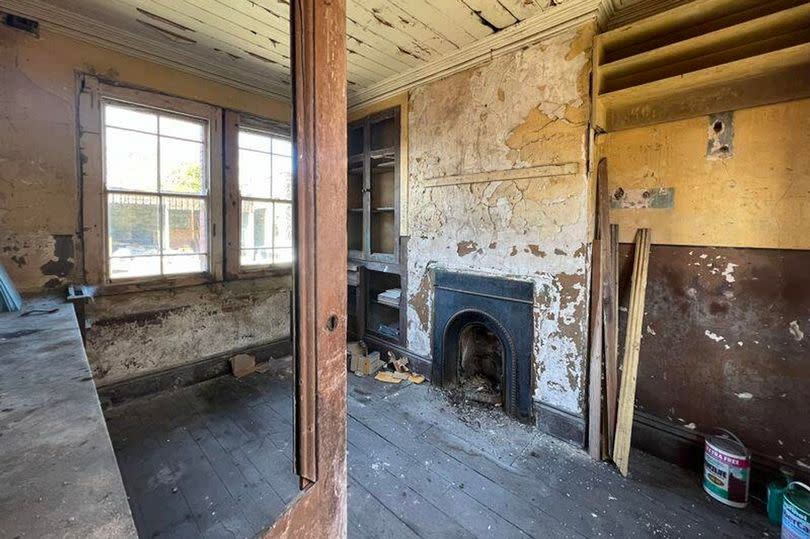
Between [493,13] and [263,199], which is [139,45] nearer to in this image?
[263,199]

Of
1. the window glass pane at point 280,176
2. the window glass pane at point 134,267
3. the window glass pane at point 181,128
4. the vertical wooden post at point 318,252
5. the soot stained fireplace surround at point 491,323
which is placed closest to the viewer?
the vertical wooden post at point 318,252

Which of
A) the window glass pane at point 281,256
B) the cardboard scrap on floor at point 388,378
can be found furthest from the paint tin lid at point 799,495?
the window glass pane at point 281,256

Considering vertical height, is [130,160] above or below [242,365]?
above

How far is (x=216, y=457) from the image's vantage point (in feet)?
6.89

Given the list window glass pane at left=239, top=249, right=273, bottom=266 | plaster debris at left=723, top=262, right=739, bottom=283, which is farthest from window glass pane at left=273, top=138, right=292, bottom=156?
plaster debris at left=723, top=262, right=739, bottom=283

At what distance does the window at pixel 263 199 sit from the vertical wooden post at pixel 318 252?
2.74 meters

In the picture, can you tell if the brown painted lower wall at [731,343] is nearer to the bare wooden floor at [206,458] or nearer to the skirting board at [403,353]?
the skirting board at [403,353]

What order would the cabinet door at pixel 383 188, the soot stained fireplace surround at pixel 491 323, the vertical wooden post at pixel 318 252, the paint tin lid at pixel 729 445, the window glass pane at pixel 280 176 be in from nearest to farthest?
A: 1. the vertical wooden post at pixel 318 252
2. the paint tin lid at pixel 729 445
3. the soot stained fireplace surround at pixel 491 323
4. the cabinet door at pixel 383 188
5. the window glass pane at pixel 280 176

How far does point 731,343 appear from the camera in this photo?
1.86m

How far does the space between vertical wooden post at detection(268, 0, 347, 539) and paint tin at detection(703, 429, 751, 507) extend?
2.03m

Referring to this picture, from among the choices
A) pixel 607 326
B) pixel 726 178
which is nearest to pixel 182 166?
pixel 607 326

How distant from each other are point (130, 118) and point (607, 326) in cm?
376

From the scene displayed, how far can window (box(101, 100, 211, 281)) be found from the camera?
8.80 ft

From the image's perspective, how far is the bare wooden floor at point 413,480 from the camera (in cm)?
163
